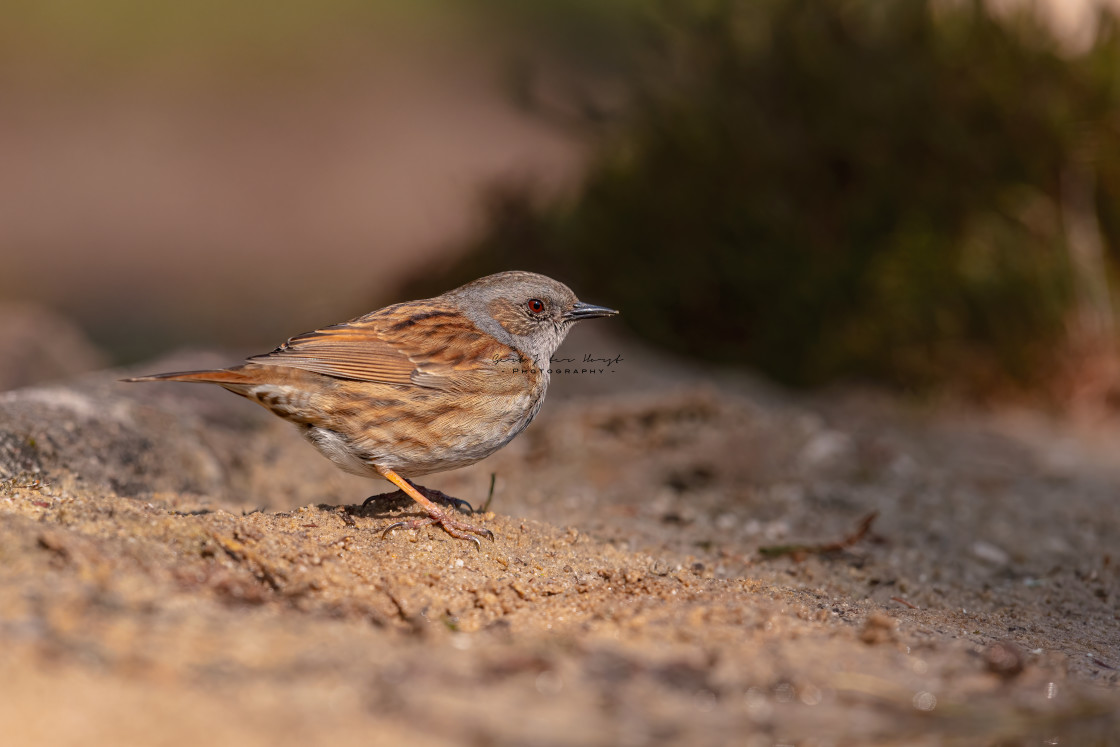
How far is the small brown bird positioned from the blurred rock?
4.49m

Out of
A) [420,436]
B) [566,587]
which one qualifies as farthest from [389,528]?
[566,587]

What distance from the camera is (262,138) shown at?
22.0m

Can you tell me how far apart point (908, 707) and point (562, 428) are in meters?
4.38

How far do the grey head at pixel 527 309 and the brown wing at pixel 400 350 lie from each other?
0.52ft

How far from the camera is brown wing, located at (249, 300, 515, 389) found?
4.55 meters

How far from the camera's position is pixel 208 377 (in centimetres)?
→ 422

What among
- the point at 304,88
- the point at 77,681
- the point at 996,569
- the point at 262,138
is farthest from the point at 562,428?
the point at 304,88

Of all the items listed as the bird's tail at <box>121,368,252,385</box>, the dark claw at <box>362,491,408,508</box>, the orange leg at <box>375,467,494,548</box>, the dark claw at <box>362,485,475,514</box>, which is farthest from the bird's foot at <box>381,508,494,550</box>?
the bird's tail at <box>121,368,252,385</box>

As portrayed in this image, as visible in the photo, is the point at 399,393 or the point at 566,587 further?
the point at 399,393

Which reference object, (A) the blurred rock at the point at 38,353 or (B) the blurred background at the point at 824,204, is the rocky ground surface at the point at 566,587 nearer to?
(B) the blurred background at the point at 824,204

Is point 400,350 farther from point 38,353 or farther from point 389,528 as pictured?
point 38,353

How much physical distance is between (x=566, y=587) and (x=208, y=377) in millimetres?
1632

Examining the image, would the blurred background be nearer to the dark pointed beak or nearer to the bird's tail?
the dark pointed beak

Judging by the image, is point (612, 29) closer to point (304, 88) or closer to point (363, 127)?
point (363, 127)
